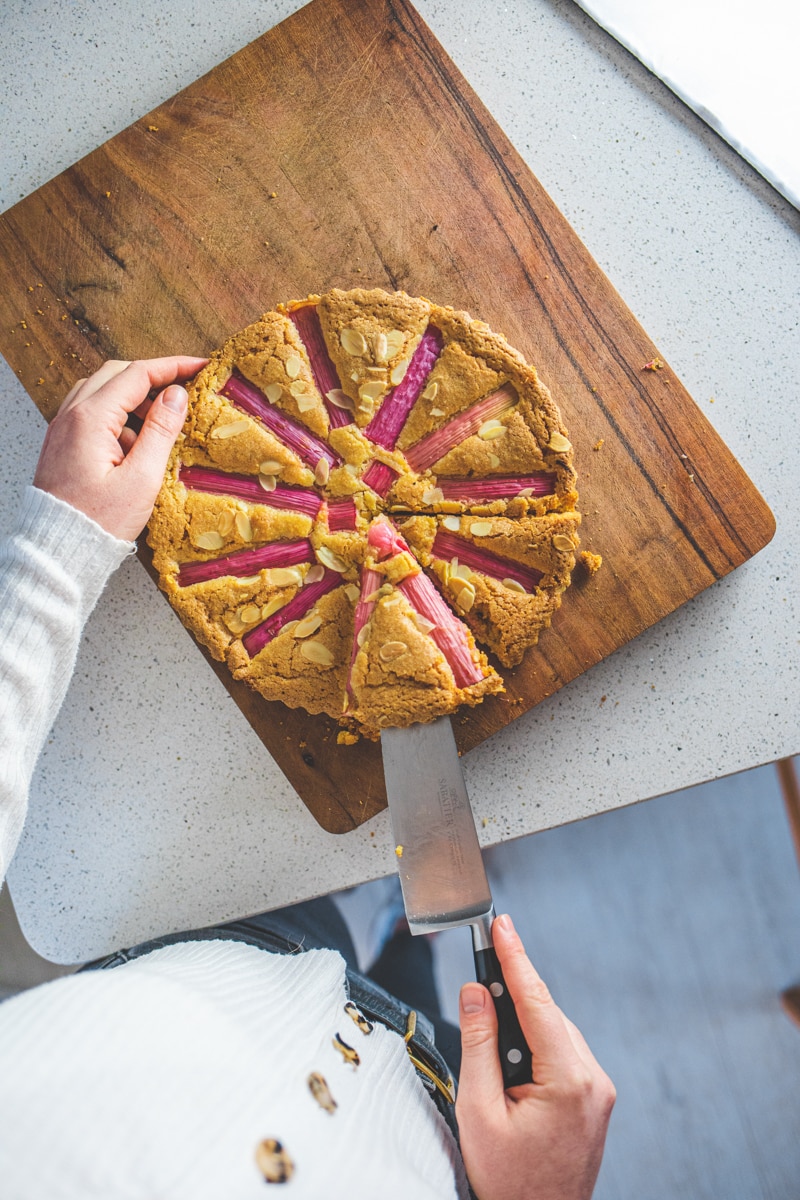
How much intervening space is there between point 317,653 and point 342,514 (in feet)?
0.91

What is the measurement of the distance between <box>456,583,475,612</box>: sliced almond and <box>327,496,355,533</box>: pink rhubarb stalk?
9.9 inches

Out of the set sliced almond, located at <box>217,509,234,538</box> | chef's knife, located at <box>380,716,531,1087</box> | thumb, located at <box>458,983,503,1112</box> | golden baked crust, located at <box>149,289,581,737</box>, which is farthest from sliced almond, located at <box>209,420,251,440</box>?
thumb, located at <box>458,983,503,1112</box>

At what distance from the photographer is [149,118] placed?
1.65 meters

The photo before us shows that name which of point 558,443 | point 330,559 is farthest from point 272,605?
point 558,443

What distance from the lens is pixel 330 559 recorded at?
1530 millimetres

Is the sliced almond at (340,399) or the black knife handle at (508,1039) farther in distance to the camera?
the sliced almond at (340,399)

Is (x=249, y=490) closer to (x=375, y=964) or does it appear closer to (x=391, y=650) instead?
(x=391, y=650)

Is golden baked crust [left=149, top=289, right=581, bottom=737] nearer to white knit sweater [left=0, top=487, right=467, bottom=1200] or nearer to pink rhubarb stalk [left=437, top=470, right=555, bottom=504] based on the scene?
pink rhubarb stalk [left=437, top=470, right=555, bottom=504]

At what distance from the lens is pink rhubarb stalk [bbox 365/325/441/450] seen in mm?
1558

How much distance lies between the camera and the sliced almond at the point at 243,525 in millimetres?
1537

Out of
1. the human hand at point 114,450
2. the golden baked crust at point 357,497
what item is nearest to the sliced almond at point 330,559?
the golden baked crust at point 357,497

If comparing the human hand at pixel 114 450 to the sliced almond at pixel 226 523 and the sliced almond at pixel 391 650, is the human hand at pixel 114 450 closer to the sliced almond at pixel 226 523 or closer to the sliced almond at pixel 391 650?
the sliced almond at pixel 226 523

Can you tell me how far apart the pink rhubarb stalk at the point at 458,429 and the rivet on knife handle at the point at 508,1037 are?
953 millimetres

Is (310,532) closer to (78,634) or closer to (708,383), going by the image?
(78,634)
